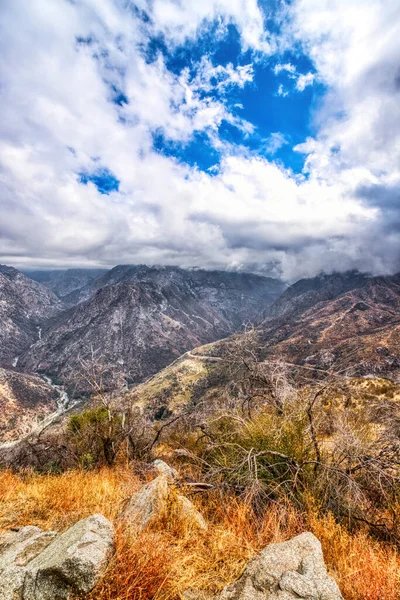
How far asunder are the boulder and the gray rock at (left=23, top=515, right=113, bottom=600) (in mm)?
1621

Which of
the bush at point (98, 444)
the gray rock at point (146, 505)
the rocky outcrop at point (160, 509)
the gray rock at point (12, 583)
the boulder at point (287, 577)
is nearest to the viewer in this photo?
the boulder at point (287, 577)

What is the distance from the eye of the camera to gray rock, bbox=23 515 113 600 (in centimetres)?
337

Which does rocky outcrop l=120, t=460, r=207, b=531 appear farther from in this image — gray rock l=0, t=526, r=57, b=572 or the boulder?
the boulder

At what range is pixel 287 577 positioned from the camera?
355 cm

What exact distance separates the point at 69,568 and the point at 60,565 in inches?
4.7

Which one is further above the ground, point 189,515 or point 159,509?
point 159,509

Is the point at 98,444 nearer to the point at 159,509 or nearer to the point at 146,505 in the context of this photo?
the point at 146,505

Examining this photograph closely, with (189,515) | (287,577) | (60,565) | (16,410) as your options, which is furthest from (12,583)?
(16,410)

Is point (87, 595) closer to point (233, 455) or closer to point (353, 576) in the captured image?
point (353, 576)

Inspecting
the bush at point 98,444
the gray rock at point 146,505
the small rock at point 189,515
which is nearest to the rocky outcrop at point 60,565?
the gray rock at point 146,505

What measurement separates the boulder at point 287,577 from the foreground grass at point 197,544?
50 centimetres

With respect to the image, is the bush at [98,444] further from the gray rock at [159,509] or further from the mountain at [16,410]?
the mountain at [16,410]

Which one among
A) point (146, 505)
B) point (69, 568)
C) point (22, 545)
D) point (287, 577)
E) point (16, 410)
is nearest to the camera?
point (69, 568)

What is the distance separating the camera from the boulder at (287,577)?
11.0 feet
